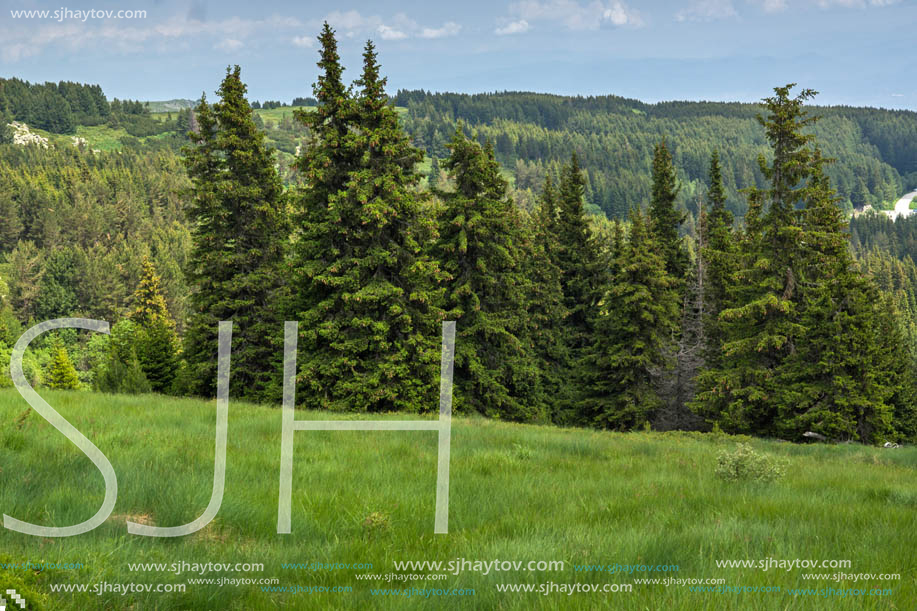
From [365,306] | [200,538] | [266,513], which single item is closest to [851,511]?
[266,513]

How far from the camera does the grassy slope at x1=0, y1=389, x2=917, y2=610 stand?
10.4 ft

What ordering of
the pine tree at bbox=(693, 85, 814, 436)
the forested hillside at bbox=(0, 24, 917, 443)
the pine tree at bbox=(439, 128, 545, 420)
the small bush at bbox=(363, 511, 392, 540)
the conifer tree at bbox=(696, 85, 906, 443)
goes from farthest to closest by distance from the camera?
the pine tree at bbox=(439, 128, 545, 420)
the pine tree at bbox=(693, 85, 814, 436)
the conifer tree at bbox=(696, 85, 906, 443)
the forested hillside at bbox=(0, 24, 917, 443)
the small bush at bbox=(363, 511, 392, 540)

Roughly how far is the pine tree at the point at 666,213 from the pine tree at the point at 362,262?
912 inches

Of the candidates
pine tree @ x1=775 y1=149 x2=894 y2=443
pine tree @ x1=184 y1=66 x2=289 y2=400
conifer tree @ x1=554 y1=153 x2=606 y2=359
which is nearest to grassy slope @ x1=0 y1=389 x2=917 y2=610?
pine tree @ x1=184 y1=66 x2=289 y2=400

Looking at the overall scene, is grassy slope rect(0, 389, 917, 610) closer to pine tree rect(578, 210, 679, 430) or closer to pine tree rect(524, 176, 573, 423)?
pine tree rect(578, 210, 679, 430)

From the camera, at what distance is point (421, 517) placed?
4.93 meters

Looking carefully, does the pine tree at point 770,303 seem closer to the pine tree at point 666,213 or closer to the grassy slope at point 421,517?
the pine tree at point 666,213

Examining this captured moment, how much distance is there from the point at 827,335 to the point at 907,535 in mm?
24809

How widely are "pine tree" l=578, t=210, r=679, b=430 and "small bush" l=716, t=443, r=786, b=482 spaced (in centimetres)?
2196

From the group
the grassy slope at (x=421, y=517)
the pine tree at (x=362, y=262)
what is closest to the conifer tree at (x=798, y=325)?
the pine tree at (x=362, y=262)

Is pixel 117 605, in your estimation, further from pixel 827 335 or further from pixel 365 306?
pixel 827 335

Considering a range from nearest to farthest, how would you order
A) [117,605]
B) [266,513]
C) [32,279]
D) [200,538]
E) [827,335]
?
1. [117,605]
2. [200,538]
3. [266,513]
4. [827,335]
5. [32,279]

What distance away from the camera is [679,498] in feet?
19.3

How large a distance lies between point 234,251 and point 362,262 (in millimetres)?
7323
